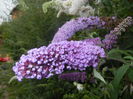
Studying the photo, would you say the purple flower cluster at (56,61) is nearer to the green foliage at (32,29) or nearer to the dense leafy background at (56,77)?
the dense leafy background at (56,77)

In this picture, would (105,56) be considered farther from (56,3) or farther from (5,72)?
(5,72)

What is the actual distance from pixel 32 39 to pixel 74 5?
1.47 meters

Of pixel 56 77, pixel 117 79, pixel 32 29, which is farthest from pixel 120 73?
pixel 32 29

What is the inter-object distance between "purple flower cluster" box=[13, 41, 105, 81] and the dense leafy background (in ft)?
0.54

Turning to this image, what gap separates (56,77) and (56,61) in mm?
735

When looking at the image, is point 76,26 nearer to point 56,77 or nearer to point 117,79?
point 56,77

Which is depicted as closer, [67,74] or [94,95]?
[67,74]

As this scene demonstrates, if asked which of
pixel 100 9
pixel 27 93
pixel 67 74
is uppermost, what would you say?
pixel 100 9

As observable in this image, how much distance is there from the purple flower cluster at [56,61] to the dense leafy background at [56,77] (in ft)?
0.54

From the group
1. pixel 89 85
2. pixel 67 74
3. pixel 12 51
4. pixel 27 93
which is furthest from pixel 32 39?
pixel 67 74

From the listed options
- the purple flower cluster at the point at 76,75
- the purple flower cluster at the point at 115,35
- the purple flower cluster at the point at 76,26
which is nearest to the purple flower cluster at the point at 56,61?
the purple flower cluster at the point at 76,75

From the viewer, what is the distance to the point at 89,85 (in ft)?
6.75

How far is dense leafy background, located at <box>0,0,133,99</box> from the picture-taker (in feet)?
6.08

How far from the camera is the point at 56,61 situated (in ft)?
5.40
